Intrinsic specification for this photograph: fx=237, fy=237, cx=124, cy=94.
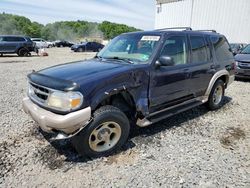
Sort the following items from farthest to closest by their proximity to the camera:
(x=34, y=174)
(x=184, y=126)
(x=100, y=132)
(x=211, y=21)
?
(x=211, y=21), (x=184, y=126), (x=100, y=132), (x=34, y=174)

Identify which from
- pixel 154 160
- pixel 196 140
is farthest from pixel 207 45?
pixel 154 160

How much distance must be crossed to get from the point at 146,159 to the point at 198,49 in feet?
8.64

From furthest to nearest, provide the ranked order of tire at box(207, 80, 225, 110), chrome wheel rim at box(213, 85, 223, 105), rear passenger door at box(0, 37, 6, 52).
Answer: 1. rear passenger door at box(0, 37, 6, 52)
2. chrome wheel rim at box(213, 85, 223, 105)
3. tire at box(207, 80, 225, 110)

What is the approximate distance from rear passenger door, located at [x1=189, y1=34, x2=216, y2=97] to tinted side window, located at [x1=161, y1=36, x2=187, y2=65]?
209 millimetres

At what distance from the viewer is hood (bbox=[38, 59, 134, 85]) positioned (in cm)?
330

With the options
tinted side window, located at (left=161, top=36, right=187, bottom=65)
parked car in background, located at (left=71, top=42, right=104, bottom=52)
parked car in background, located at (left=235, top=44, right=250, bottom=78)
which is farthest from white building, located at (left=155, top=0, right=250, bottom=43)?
tinted side window, located at (left=161, top=36, right=187, bottom=65)

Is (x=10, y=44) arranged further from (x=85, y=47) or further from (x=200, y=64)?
(x=200, y=64)

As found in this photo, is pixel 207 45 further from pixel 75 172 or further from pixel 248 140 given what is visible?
pixel 75 172

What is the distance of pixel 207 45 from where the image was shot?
5.18m

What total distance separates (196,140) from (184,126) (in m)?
0.61

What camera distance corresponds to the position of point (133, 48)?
4312 millimetres

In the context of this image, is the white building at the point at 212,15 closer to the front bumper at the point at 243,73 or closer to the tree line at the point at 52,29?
the front bumper at the point at 243,73

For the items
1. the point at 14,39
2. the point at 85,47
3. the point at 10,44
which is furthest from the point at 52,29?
the point at 10,44

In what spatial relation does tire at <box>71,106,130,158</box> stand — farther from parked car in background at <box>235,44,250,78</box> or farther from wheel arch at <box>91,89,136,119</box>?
parked car in background at <box>235,44,250,78</box>
